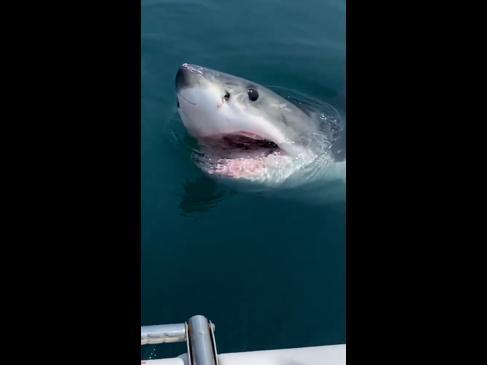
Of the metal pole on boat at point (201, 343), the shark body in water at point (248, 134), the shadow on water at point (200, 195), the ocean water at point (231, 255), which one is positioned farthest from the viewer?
the shadow on water at point (200, 195)

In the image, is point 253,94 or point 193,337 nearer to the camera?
point 193,337

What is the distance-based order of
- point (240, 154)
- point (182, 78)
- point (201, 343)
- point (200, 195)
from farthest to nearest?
1. point (200, 195)
2. point (240, 154)
3. point (182, 78)
4. point (201, 343)

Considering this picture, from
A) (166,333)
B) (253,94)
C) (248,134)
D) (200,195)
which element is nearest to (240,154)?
(248,134)

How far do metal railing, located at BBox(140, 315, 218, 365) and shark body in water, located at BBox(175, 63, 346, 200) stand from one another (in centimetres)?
141

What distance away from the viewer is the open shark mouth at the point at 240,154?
2.39 meters

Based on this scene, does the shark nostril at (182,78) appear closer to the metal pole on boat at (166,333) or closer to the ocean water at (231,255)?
the ocean water at (231,255)

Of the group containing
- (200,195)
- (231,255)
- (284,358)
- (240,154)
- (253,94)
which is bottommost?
(284,358)

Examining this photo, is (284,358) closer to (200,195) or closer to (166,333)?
(166,333)

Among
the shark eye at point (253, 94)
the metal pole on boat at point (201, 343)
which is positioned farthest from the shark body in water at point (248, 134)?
the metal pole on boat at point (201, 343)

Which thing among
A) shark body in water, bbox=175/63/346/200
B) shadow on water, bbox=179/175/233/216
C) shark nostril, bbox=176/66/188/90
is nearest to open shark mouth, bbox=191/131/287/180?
shark body in water, bbox=175/63/346/200

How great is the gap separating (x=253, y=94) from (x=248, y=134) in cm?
18

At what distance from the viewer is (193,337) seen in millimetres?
994
